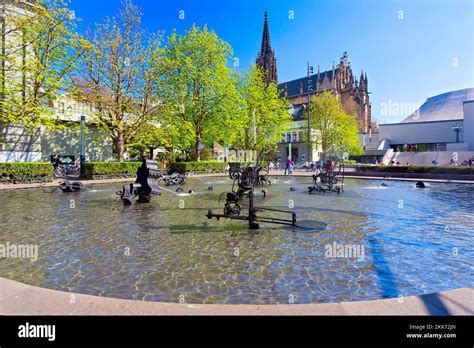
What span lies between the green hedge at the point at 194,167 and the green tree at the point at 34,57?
1350cm

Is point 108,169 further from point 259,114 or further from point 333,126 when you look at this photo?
point 333,126

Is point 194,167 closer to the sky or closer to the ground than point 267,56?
closer to the ground

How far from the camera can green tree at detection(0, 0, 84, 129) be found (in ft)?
76.4

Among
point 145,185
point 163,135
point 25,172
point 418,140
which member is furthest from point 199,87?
point 418,140

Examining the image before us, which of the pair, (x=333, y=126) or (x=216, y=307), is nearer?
(x=216, y=307)

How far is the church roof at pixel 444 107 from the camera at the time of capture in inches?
3991

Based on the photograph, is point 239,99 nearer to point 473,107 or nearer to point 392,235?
point 392,235

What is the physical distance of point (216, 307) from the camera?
11.3ft

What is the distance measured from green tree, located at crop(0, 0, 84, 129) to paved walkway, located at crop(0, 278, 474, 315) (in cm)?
2420

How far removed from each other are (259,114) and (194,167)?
15251 mm

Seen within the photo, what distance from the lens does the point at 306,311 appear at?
11.0ft

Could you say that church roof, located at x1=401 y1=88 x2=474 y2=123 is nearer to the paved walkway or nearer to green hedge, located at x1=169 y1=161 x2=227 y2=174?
green hedge, located at x1=169 y1=161 x2=227 y2=174

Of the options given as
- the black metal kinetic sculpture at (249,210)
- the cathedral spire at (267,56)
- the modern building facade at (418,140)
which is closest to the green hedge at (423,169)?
the black metal kinetic sculpture at (249,210)

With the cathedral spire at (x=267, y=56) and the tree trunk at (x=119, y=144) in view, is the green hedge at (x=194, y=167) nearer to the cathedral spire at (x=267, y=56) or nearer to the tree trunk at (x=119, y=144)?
the tree trunk at (x=119, y=144)
